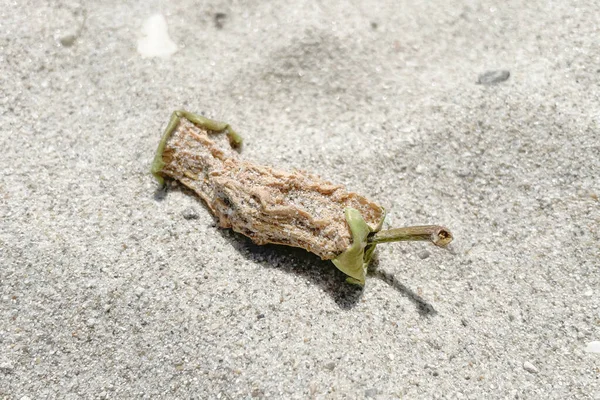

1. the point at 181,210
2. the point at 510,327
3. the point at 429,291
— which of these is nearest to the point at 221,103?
the point at 181,210

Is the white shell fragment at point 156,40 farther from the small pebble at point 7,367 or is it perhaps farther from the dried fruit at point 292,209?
the small pebble at point 7,367

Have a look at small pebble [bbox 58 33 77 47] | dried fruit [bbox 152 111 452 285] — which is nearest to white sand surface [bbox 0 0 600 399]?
small pebble [bbox 58 33 77 47]

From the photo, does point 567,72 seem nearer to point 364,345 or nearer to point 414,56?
point 414,56

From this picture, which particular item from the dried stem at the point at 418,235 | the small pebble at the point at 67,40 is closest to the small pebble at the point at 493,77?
the dried stem at the point at 418,235

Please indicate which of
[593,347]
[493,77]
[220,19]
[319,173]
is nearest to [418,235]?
[319,173]

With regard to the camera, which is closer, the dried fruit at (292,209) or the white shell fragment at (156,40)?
the dried fruit at (292,209)

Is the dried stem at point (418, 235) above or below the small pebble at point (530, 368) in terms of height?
above
